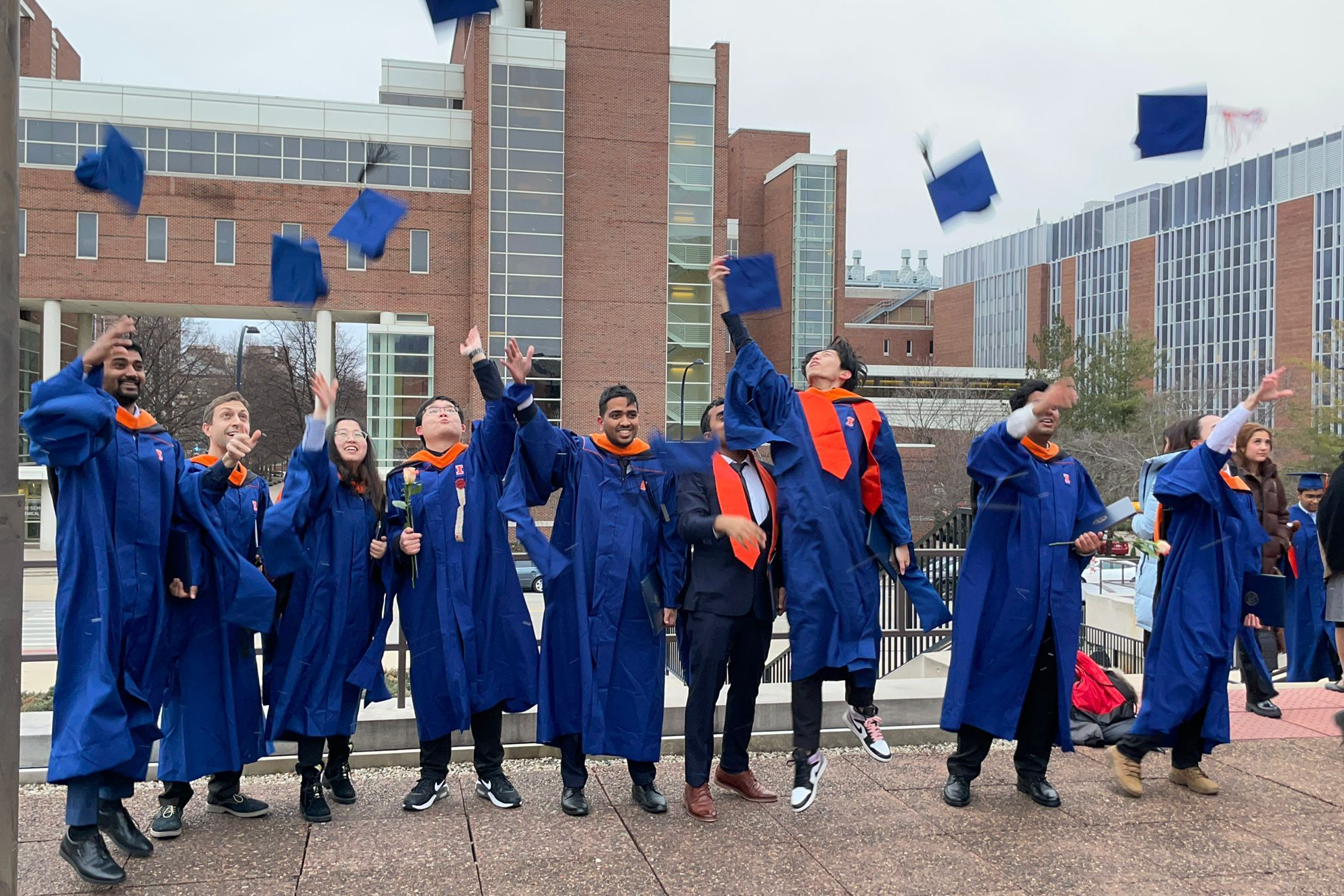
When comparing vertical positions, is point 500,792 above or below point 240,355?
below

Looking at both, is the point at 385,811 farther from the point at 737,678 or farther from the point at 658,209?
the point at 658,209

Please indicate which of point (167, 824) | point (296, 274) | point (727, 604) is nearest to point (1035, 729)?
point (727, 604)

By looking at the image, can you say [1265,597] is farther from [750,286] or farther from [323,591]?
[323,591]

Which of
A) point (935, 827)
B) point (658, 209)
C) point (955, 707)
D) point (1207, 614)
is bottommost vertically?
point (935, 827)

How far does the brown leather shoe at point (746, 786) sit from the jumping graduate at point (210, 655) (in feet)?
7.27

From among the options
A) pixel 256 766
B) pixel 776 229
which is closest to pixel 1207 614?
pixel 256 766

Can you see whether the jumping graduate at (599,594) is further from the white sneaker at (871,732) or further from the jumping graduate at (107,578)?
the jumping graduate at (107,578)

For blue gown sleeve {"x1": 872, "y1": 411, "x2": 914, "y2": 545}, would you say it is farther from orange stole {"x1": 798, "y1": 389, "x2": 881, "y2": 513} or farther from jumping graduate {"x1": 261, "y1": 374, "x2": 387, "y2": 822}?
jumping graduate {"x1": 261, "y1": 374, "x2": 387, "y2": 822}

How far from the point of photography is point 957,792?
17.1 ft

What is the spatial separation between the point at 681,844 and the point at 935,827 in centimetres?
117

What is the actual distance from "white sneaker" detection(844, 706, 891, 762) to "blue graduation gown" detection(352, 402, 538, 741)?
1.52 metres

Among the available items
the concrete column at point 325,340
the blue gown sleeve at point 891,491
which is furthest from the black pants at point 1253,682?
the concrete column at point 325,340

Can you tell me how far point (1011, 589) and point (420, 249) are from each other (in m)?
40.2

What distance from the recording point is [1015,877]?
4312mm
